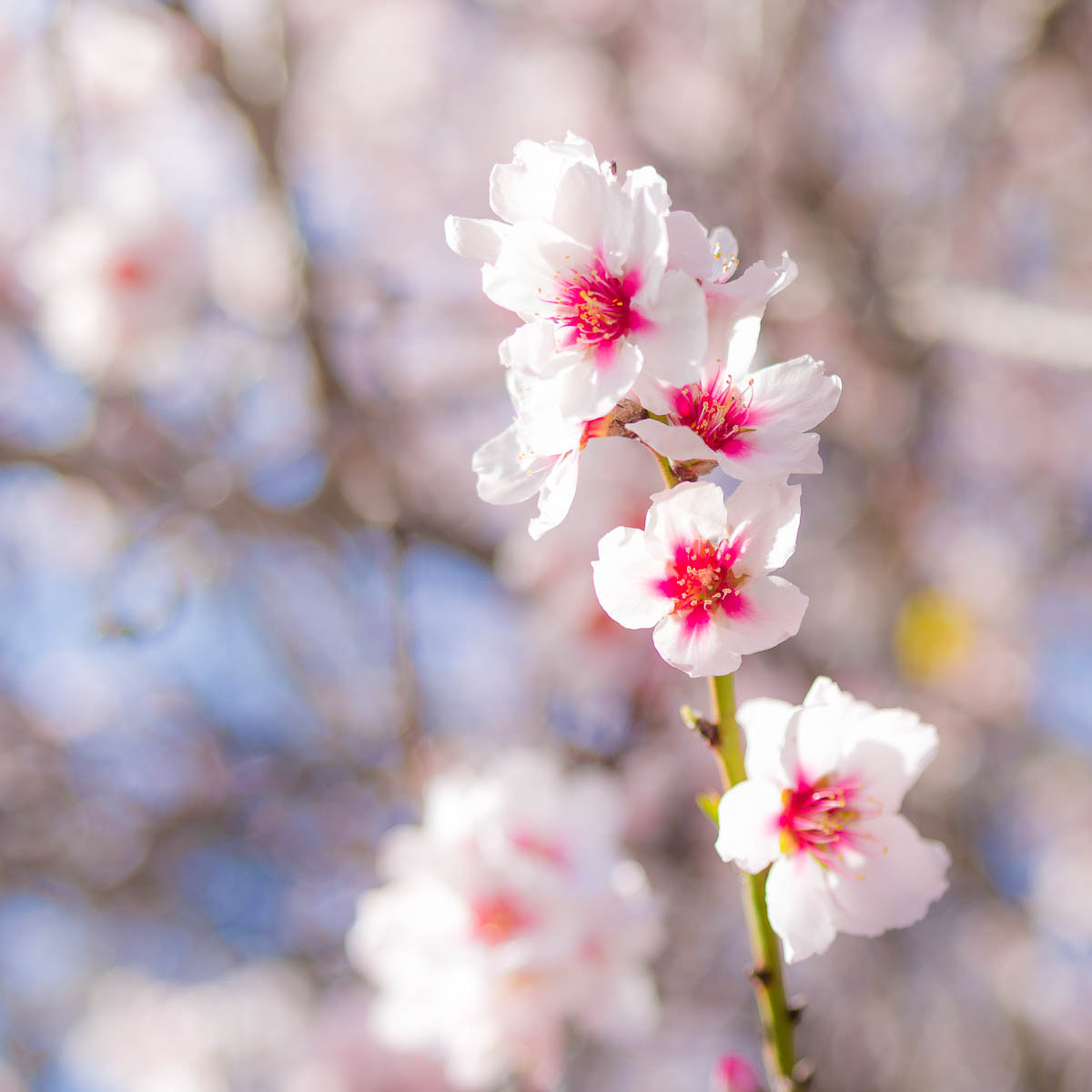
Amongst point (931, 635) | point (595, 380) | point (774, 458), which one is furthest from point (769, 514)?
point (931, 635)

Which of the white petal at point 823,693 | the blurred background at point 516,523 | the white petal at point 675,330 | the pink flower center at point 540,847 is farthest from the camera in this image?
the blurred background at point 516,523

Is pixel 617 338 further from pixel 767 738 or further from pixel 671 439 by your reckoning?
pixel 767 738

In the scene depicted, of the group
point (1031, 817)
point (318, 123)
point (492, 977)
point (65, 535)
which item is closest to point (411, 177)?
point (318, 123)

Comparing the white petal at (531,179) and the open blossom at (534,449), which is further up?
the white petal at (531,179)

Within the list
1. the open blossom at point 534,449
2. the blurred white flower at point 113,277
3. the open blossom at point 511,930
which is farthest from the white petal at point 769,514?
the blurred white flower at point 113,277

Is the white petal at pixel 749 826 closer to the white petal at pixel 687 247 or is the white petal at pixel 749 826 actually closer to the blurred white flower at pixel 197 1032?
the white petal at pixel 687 247

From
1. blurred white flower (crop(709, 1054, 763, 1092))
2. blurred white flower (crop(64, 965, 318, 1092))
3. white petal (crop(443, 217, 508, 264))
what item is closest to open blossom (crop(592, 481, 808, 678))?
white petal (crop(443, 217, 508, 264))
